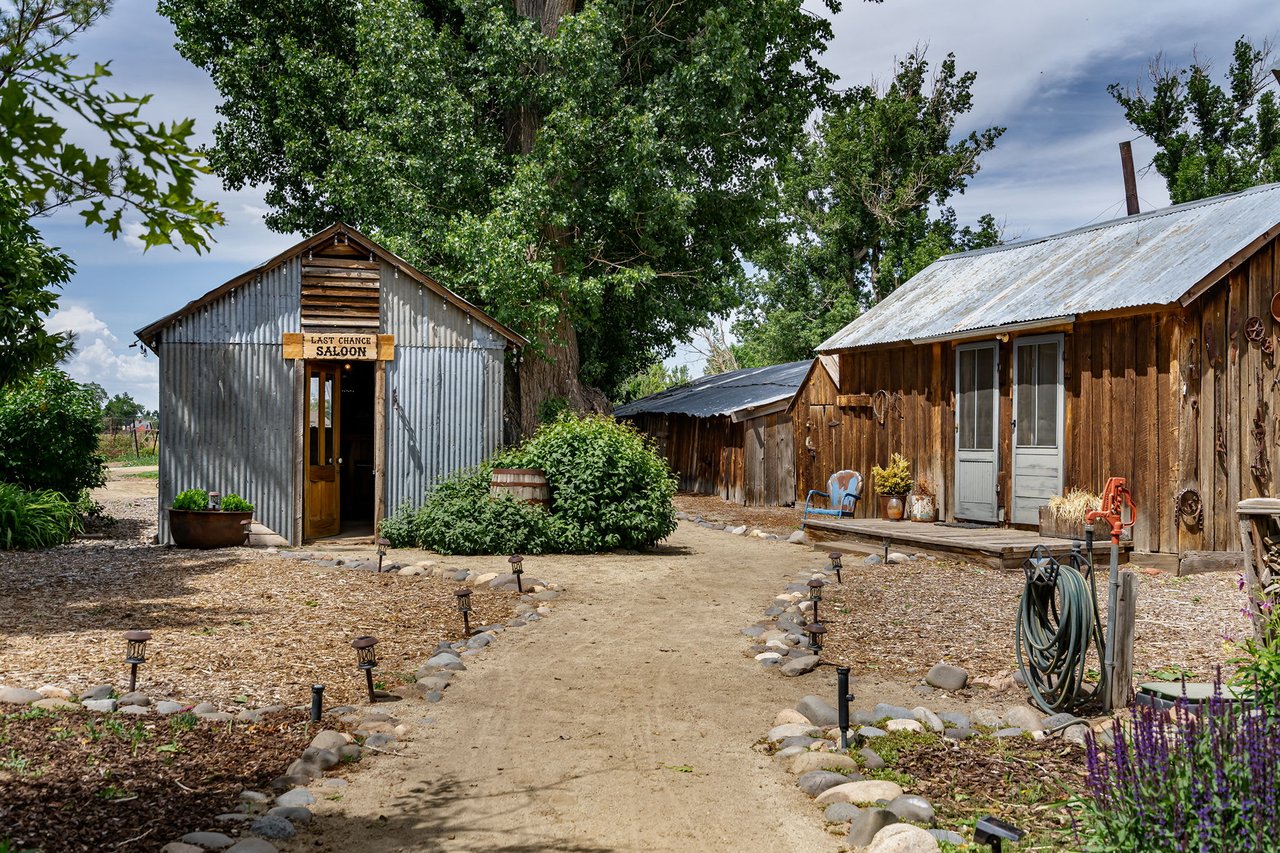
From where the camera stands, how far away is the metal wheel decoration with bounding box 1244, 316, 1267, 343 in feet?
39.9

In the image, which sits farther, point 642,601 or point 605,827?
point 642,601

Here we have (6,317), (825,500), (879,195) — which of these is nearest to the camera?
(6,317)

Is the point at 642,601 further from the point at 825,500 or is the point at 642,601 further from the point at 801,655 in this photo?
the point at 825,500

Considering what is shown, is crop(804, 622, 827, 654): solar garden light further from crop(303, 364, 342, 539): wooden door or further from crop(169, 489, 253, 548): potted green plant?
crop(303, 364, 342, 539): wooden door

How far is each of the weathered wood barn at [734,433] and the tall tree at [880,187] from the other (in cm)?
689

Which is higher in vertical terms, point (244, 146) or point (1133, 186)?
point (244, 146)

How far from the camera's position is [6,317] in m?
13.5

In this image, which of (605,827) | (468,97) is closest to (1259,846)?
(605,827)

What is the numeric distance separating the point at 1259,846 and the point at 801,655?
4.54 meters

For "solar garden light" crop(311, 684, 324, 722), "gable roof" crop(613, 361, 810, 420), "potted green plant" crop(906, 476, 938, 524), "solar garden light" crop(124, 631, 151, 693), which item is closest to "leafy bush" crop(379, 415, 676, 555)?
"potted green plant" crop(906, 476, 938, 524)

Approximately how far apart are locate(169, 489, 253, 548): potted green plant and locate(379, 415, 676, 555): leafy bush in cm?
201

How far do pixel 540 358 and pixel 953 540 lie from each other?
32.5 ft

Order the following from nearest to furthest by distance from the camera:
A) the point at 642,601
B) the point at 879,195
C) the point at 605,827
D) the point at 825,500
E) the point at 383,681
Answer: the point at 605,827, the point at 383,681, the point at 642,601, the point at 825,500, the point at 879,195

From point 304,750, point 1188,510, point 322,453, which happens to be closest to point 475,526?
point 322,453
